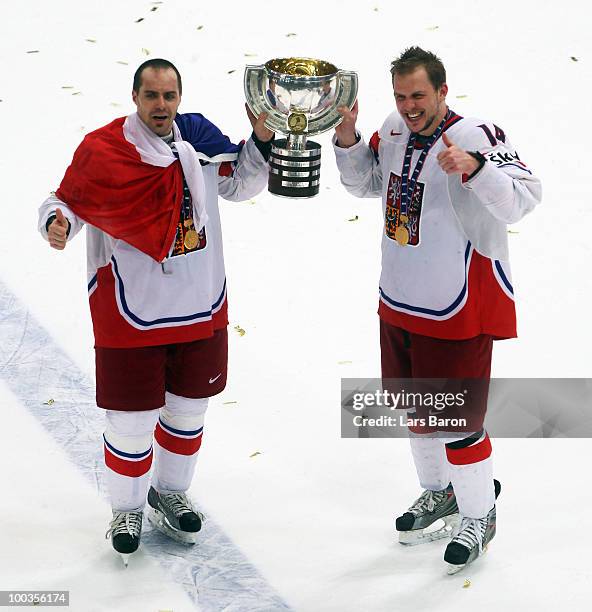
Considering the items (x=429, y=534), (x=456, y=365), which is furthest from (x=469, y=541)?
(x=456, y=365)

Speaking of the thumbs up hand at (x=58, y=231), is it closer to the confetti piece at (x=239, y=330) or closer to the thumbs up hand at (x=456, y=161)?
the thumbs up hand at (x=456, y=161)

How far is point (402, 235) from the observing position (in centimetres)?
389

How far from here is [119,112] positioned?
23.2ft

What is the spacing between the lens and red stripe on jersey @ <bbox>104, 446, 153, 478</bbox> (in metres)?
4.05

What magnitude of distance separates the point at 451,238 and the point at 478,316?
0.25 m

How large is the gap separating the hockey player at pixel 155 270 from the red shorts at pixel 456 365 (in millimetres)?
596

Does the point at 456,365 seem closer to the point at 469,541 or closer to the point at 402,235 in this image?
the point at 402,235

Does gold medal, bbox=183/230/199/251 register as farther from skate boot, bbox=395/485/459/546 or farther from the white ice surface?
skate boot, bbox=395/485/459/546

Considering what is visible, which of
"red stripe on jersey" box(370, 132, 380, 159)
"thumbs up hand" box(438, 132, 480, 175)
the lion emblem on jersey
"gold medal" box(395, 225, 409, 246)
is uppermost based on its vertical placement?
"thumbs up hand" box(438, 132, 480, 175)

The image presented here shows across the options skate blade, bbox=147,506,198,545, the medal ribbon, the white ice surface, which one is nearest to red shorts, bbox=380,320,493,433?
the medal ribbon

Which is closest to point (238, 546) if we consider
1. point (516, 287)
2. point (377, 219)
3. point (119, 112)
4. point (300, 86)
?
point (300, 86)

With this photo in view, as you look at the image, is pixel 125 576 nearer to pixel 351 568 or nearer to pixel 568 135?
pixel 351 568

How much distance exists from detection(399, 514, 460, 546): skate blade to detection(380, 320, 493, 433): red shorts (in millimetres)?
423

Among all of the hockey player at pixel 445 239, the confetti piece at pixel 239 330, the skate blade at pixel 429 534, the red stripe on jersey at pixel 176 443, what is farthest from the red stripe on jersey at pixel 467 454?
the confetti piece at pixel 239 330
